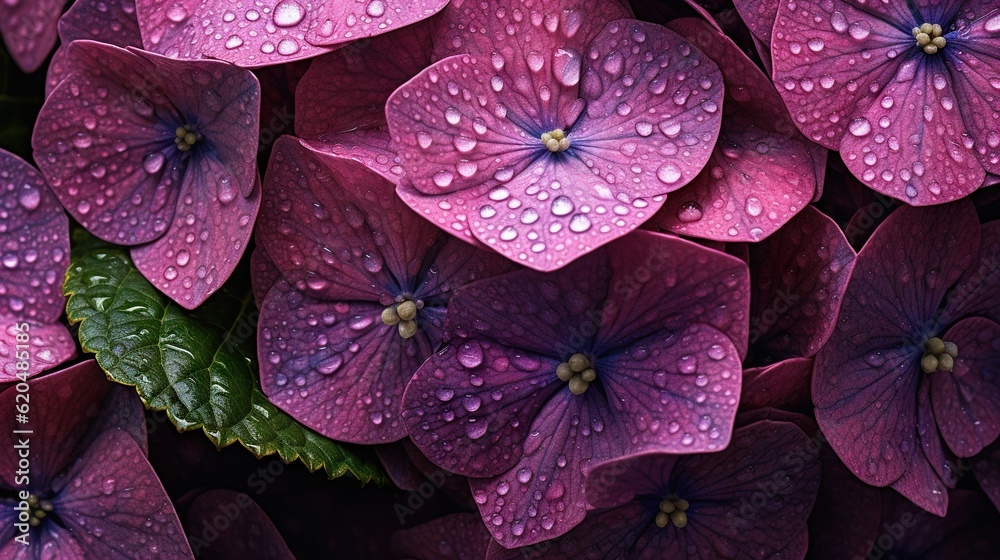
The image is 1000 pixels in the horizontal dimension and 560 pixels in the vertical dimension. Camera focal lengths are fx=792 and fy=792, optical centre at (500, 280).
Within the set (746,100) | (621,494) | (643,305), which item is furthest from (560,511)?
(746,100)

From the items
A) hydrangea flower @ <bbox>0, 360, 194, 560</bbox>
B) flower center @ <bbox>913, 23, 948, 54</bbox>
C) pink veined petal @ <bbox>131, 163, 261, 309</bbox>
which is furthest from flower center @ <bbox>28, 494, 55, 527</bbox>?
flower center @ <bbox>913, 23, 948, 54</bbox>

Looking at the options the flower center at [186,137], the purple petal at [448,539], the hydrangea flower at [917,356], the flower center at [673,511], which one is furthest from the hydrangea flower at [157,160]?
the hydrangea flower at [917,356]

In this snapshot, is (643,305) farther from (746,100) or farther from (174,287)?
(174,287)

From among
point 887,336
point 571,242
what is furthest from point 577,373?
point 887,336

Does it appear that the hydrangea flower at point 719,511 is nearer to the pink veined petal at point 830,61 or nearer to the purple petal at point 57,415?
the pink veined petal at point 830,61

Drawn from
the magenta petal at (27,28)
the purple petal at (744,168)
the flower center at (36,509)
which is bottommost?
the flower center at (36,509)

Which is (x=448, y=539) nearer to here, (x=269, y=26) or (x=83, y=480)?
(x=83, y=480)
